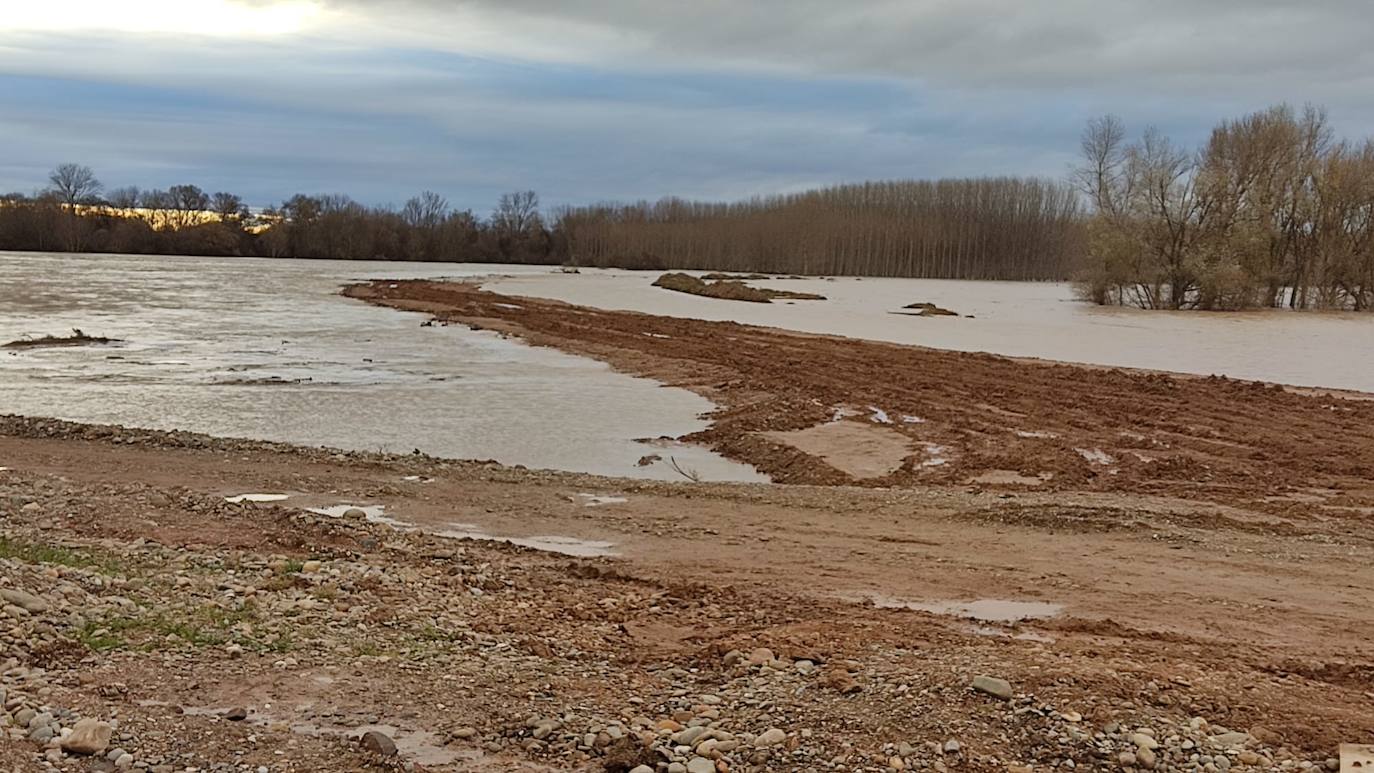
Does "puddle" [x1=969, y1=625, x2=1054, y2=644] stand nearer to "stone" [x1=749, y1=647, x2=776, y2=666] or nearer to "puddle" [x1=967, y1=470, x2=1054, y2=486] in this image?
"stone" [x1=749, y1=647, x2=776, y2=666]

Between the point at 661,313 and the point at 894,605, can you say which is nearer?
the point at 894,605

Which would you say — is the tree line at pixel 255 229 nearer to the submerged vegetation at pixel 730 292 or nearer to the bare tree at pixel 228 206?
the bare tree at pixel 228 206

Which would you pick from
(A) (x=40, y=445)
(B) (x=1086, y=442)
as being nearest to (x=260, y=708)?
(A) (x=40, y=445)

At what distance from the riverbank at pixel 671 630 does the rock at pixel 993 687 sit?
0.04 meters

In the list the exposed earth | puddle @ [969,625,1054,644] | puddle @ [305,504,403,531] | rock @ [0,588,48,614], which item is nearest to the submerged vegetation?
the exposed earth

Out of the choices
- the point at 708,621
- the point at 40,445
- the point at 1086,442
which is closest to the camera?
the point at 708,621

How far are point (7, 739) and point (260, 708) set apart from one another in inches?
41.3

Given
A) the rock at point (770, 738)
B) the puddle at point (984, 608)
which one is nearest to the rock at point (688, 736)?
the rock at point (770, 738)

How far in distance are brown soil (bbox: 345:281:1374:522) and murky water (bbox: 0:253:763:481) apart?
4.36ft

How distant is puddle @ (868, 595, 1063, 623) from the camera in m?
7.69

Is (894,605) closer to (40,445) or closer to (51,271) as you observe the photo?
(40,445)

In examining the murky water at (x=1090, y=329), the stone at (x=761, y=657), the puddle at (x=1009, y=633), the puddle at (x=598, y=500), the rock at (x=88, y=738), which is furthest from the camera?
the murky water at (x=1090, y=329)

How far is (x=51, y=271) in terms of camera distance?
70250mm

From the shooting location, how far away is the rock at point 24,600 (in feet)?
20.3
